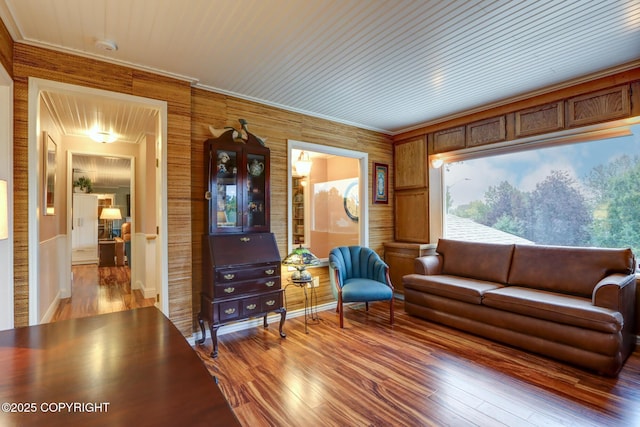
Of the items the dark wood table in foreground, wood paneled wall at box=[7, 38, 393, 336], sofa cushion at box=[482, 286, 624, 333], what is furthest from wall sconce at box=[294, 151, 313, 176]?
the dark wood table in foreground

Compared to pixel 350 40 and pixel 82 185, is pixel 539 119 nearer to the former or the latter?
pixel 350 40

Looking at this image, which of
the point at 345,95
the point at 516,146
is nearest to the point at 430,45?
the point at 345,95

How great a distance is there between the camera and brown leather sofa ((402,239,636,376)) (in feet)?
7.96

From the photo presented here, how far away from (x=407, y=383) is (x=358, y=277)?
5.84ft

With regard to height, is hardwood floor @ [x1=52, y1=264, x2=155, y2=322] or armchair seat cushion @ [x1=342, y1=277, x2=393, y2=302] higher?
armchair seat cushion @ [x1=342, y1=277, x2=393, y2=302]

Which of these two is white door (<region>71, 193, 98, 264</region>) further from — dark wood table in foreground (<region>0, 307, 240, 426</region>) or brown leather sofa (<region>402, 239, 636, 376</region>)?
dark wood table in foreground (<region>0, 307, 240, 426</region>)

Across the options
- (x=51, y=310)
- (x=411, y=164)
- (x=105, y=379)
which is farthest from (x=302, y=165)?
(x=105, y=379)

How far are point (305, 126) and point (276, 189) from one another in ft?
3.12

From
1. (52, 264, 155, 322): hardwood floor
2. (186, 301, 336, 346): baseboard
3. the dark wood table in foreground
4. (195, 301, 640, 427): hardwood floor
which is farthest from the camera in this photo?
(52, 264, 155, 322): hardwood floor

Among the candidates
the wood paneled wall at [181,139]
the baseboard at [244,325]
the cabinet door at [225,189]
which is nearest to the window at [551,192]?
the wood paneled wall at [181,139]

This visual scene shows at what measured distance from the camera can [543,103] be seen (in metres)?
3.33

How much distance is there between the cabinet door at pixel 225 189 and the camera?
3.01m

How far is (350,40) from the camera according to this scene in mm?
2352

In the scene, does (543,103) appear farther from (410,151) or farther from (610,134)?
(410,151)
